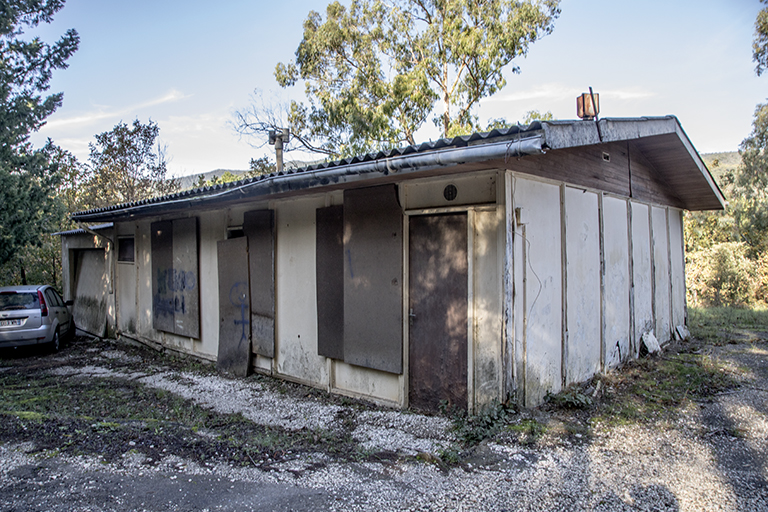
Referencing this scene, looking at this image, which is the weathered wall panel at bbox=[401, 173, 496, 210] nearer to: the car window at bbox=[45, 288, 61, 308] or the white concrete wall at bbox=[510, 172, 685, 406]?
the white concrete wall at bbox=[510, 172, 685, 406]

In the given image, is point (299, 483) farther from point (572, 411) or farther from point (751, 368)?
point (751, 368)

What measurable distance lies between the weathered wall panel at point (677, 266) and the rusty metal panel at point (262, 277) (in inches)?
305

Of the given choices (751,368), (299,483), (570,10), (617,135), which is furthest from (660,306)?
(570,10)

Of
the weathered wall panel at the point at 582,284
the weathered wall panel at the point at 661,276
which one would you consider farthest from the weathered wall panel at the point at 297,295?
the weathered wall panel at the point at 661,276

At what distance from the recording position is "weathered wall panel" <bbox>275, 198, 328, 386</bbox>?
6270mm

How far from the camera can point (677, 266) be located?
9305mm

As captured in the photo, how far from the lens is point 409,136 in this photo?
18.8 m

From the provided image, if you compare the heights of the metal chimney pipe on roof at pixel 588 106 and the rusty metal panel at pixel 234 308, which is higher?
the metal chimney pipe on roof at pixel 588 106

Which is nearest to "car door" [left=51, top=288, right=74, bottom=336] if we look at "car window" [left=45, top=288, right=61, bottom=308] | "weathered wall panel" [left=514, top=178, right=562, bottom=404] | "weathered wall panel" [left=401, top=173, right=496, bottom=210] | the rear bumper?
"car window" [left=45, top=288, right=61, bottom=308]

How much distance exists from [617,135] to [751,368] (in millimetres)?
4458

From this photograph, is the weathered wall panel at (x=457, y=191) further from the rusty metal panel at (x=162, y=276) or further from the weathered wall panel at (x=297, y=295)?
the rusty metal panel at (x=162, y=276)

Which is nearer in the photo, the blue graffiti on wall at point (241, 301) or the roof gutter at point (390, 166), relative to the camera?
the roof gutter at point (390, 166)

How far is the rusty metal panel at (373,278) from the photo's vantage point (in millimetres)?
5195

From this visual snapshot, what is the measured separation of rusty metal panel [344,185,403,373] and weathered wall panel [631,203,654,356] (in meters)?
4.40
